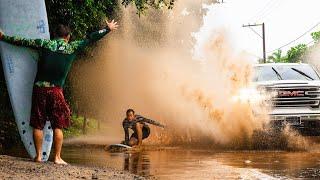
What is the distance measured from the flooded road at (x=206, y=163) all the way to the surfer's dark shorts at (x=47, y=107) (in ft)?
5.22

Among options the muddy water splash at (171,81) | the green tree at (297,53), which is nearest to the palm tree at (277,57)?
the green tree at (297,53)

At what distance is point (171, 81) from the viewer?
1848 centimetres

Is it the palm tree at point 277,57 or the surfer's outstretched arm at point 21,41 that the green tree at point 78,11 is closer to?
the surfer's outstretched arm at point 21,41

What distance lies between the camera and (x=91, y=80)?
806 inches

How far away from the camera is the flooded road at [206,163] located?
7824 millimetres

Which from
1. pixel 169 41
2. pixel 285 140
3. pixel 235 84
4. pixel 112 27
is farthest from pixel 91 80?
pixel 112 27

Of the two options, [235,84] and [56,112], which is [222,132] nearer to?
A: [235,84]

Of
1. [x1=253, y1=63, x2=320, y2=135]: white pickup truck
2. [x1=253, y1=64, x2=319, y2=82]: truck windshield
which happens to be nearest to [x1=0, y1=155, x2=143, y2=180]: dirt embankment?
[x1=253, y1=63, x2=320, y2=135]: white pickup truck

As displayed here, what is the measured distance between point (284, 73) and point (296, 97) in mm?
1501

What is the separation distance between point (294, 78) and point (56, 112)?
25.5ft

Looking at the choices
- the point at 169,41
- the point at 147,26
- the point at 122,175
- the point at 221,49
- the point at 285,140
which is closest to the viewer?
the point at 122,175

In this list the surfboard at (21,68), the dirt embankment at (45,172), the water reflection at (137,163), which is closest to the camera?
the dirt embankment at (45,172)

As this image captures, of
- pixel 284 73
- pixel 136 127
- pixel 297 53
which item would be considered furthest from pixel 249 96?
pixel 297 53

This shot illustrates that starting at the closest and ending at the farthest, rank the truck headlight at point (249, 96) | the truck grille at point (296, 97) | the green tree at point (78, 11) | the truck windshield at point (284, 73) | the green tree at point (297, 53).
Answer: the green tree at point (78, 11)
the truck grille at point (296, 97)
the truck headlight at point (249, 96)
the truck windshield at point (284, 73)
the green tree at point (297, 53)
